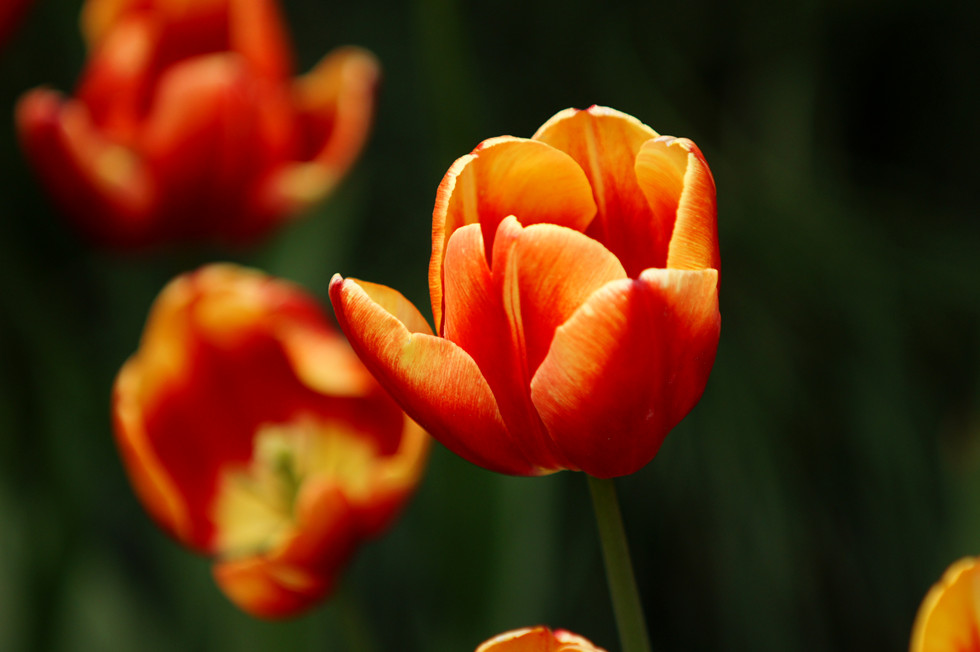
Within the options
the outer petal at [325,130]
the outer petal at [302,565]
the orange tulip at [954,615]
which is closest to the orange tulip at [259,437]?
the outer petal at [302,565]

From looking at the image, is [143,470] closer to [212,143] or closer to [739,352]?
[212,143]

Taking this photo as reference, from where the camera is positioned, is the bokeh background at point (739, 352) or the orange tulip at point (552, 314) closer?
the orange tulip at point (552, 314)

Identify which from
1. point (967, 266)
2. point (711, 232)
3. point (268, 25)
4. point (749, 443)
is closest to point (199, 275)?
point (268, 25)

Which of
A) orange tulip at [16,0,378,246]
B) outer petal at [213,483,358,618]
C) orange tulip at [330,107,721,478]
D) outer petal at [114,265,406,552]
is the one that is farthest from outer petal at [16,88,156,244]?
orange tulip at [330,107,721,478]

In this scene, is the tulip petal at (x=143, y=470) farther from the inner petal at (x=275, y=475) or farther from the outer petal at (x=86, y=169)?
the outer petal at (x=86, y=169)

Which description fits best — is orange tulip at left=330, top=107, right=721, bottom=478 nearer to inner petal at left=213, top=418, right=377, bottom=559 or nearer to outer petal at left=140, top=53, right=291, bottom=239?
inner petal at left=213, top=418, right=377, bottom=559

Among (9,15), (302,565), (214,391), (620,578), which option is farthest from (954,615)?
(9,15)
